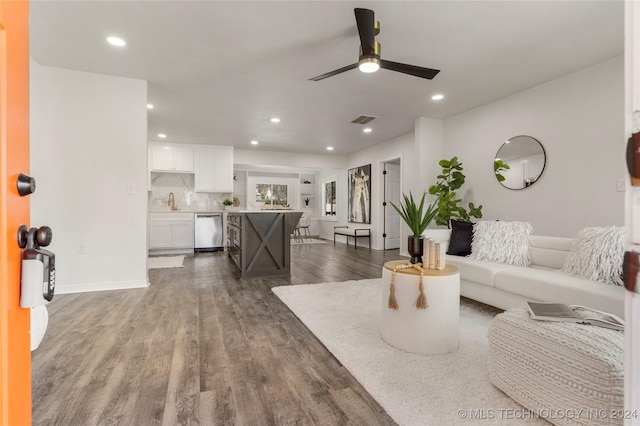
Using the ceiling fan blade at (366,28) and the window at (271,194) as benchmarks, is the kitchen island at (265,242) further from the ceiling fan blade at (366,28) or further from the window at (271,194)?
the window at (271,194)

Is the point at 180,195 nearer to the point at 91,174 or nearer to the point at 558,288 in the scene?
the point at 91,174

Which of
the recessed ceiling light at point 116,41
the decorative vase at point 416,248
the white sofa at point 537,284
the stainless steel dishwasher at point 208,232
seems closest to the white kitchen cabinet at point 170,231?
the stainless steel dishwasher at point 208,232

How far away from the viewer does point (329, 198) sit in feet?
31.7

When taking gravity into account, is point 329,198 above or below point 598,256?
above

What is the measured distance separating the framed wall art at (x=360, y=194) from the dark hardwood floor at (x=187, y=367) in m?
4.79

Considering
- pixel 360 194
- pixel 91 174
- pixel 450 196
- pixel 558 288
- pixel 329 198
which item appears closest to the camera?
pixel 558 288

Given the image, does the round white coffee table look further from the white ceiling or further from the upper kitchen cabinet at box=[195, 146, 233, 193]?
the upper kitchen cabinet at box=[195, 146, 233, 193]

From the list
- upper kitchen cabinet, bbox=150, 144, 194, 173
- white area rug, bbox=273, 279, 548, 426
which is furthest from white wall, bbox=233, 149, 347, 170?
white area rug, bbox=273, 279, 548, 426

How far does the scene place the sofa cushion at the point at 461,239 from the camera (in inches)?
130

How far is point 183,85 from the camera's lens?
3785 millimetres

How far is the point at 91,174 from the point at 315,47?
2871 millimetres

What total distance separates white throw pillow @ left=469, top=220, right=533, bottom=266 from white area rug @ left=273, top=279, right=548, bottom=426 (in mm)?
566

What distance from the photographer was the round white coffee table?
74.9 inches

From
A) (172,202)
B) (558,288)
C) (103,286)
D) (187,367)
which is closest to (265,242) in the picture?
(103,286)
